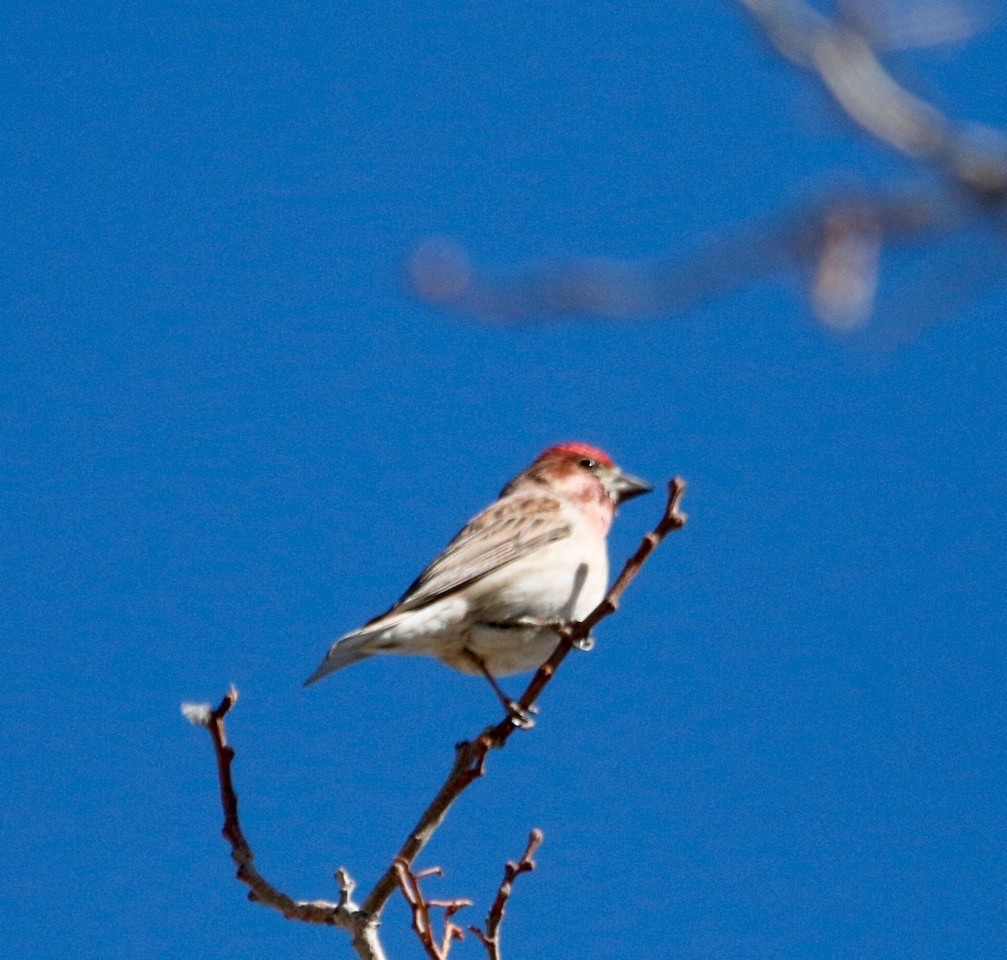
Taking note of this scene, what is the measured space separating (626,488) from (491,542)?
1050 mm

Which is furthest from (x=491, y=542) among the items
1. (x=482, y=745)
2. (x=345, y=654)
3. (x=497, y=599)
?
(x=482, y=745)

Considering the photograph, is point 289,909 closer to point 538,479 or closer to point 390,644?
point 390,644

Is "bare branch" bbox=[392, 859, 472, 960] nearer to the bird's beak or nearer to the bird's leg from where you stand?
the bird's leg

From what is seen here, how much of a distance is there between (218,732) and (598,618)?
1.18 m

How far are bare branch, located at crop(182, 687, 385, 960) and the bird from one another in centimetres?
179

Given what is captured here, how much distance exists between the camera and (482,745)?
468 centimetres

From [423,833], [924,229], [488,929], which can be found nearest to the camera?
[924,229]

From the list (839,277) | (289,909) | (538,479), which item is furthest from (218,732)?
(538,479)

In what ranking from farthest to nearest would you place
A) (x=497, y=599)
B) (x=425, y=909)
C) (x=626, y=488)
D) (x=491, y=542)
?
(x=626, y=488), (x=491, y=542), (x=497, y=599), (x=425, y=909)

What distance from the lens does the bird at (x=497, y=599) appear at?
21.2 ft

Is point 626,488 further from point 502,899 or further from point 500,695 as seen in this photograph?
point 502,899

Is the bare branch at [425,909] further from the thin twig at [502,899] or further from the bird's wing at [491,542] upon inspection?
the bird's wing at [491,542]

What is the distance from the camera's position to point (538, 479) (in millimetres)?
7969

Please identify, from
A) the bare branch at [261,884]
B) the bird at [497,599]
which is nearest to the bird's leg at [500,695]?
the bird at [497,599]
